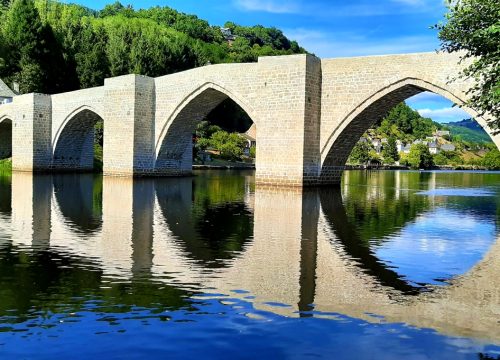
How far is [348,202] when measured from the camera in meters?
20.0

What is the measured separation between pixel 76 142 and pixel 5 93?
13053mm

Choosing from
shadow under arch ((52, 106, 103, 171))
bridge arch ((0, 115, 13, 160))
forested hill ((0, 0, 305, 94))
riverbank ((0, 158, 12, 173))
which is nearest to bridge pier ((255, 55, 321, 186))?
shadow under arch ((52, 106, 103, 171))

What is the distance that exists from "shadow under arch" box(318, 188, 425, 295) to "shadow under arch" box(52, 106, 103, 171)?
2611cm

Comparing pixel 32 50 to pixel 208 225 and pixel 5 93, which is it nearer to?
pixel 5 93

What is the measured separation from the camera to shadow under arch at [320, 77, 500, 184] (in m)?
22.4

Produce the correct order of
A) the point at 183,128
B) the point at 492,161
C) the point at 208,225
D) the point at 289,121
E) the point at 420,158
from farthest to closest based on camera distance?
the point at 492,161 → the point at 420,158 → the point at 183,128 → the point at 289,121 → the point at 208,225

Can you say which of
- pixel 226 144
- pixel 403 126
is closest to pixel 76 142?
pixel 226 144

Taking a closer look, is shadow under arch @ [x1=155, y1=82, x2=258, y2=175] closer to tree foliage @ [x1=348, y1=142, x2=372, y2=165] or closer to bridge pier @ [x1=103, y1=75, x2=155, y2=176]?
bridge pier @ [x1=103, y1=75, x2=155, y2=176]

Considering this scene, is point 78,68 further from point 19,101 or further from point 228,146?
point 228,146

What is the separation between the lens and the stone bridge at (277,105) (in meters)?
23.2

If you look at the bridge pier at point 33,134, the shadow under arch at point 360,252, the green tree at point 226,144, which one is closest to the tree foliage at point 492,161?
the green tree at point 226,144

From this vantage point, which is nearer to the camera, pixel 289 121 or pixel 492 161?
pixel 289 121

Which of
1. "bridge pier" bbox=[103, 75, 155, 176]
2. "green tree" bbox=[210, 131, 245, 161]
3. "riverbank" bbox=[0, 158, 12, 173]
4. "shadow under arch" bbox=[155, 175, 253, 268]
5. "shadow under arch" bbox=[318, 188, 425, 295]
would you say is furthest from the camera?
"green tree" bbox=[210, 131, 245, 161]

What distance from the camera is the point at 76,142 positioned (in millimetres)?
41125
